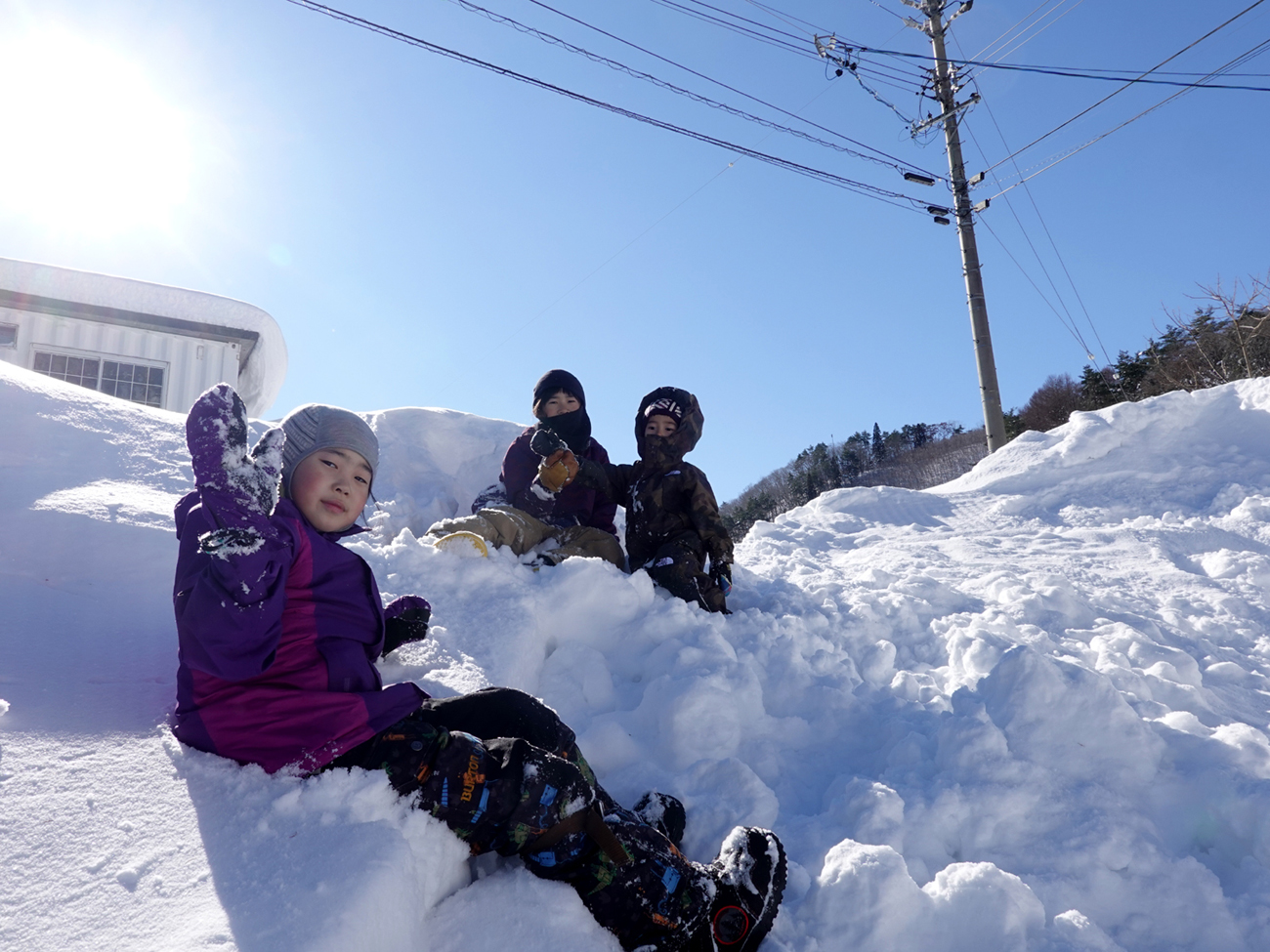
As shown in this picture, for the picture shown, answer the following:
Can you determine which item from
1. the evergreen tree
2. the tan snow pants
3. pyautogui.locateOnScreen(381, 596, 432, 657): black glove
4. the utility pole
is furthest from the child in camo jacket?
the evergreen tree

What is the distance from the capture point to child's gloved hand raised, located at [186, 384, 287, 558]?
4.53ft

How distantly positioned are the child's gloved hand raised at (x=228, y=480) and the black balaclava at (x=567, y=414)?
8.63ft

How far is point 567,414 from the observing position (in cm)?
419

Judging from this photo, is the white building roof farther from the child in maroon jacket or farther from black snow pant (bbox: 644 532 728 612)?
black snow pant (bbox: 644 532 728 612)

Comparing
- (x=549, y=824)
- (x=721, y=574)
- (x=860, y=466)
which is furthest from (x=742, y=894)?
(x=860, y=466)

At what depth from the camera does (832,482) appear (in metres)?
32.6

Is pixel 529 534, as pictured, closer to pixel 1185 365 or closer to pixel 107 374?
pixel 107 374

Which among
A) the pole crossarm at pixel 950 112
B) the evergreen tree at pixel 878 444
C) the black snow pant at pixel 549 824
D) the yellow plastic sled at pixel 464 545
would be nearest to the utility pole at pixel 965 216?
the pole crossarm at pixel 950 112

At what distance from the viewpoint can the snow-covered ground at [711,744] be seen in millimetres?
1243

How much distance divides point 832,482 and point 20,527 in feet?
106

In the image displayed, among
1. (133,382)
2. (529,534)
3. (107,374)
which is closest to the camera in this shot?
(529,534)

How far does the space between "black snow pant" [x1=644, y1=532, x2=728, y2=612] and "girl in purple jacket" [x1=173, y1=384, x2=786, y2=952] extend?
1.65 meters

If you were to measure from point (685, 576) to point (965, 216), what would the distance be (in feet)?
32.0

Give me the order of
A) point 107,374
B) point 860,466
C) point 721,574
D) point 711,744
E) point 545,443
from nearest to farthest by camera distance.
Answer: point 711,744
point 721,574
point 545,443
point 107,374
point 860,466
